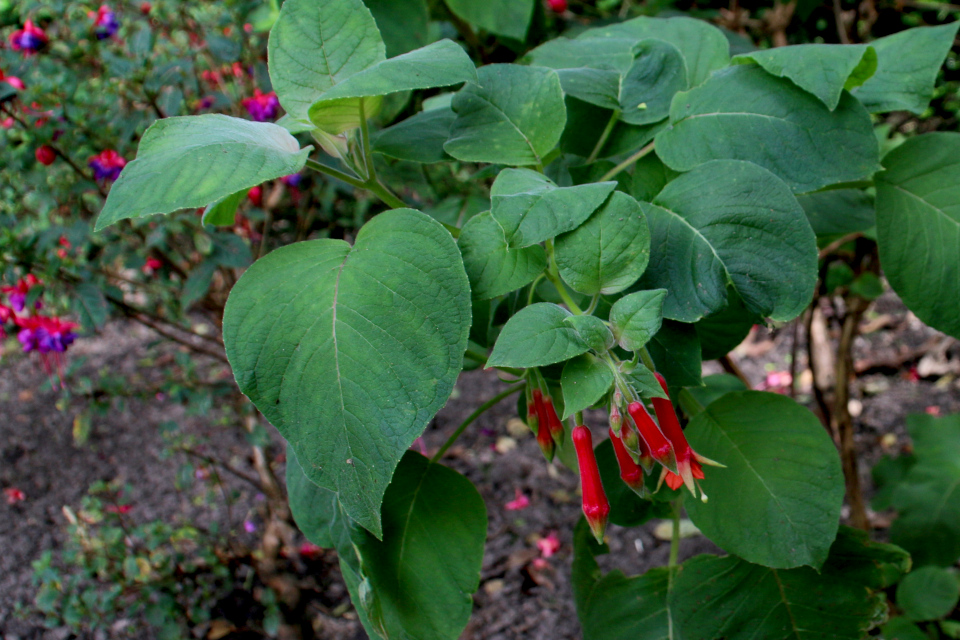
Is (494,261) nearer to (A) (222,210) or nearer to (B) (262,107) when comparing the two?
(A) (222,210)

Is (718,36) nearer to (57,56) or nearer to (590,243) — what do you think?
(590,243)

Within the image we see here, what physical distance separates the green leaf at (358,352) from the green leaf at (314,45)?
0.21m

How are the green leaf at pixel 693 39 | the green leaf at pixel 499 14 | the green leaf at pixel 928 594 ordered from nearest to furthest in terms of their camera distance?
the green leaf at pixel 693 39 < the green leaf at pixel 499 14 < the green leaf at pixel 928 594

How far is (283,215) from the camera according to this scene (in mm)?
2236

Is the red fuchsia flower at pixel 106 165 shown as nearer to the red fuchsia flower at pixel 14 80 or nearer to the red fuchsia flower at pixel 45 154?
the red fuchsia flower at pixel 45 154

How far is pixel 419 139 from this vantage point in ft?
2.61

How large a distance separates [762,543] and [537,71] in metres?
0.56

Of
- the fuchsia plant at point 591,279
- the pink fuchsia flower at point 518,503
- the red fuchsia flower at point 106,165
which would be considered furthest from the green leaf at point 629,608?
the red fuchsia flower at point 106,165

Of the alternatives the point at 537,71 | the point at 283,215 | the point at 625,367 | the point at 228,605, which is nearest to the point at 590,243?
the point at 625,367

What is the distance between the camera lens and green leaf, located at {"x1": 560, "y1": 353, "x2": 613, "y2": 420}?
21.6 inches

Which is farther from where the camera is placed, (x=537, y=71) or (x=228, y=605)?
(x=228, y=605)

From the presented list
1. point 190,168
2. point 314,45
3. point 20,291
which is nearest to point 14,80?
point 20,291

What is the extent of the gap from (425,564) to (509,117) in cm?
50

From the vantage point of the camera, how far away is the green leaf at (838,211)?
90 centimetres
